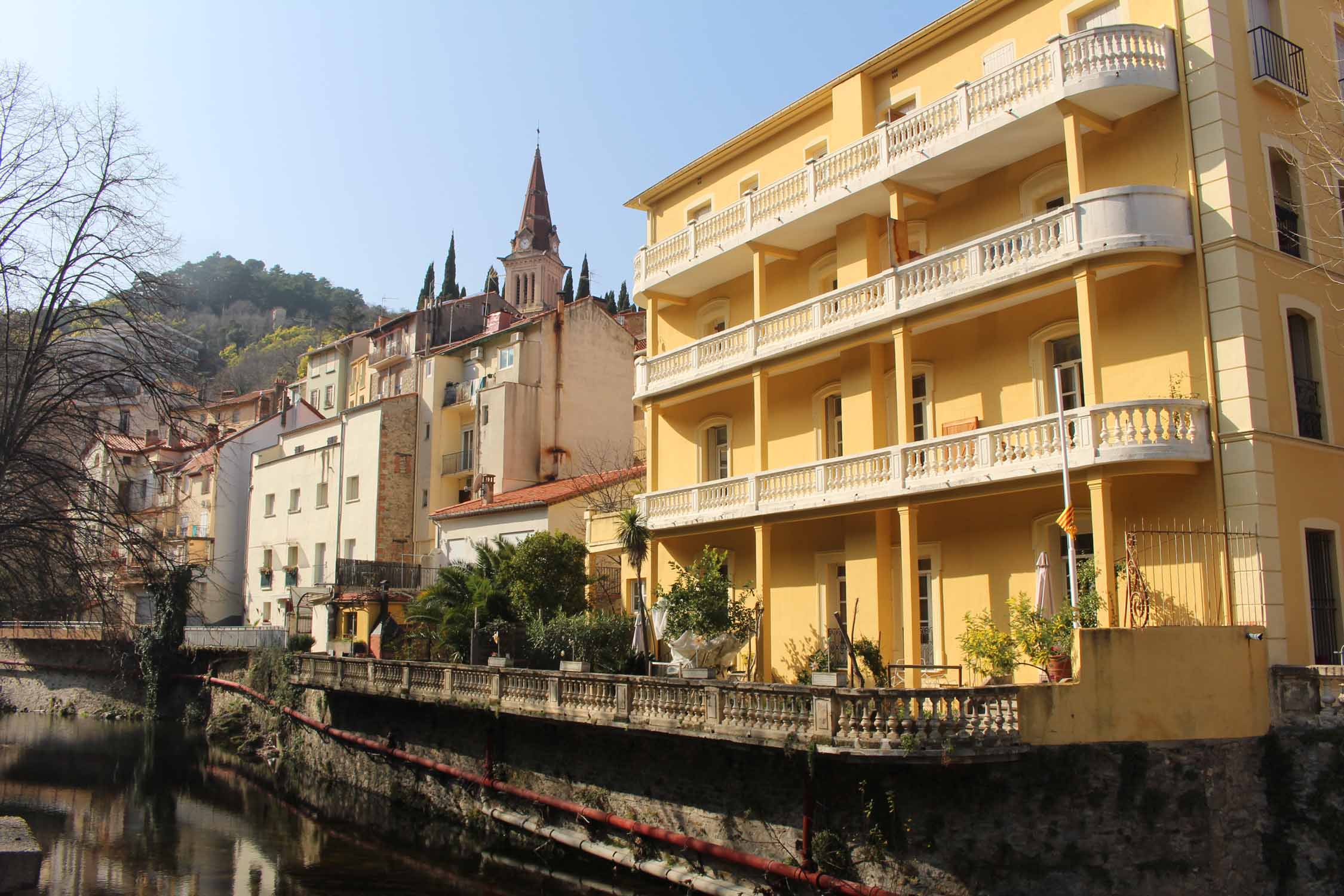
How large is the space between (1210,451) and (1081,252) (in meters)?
3.71

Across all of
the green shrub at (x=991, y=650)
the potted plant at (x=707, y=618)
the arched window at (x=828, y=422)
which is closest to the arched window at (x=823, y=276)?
the arched window at (x=828, y=422)

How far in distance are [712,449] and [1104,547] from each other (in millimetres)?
12614

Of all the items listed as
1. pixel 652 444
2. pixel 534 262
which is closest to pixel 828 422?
pixel 652 444

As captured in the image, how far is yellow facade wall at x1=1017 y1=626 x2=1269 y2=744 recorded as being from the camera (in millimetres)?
13789

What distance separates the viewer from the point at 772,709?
1530 cm

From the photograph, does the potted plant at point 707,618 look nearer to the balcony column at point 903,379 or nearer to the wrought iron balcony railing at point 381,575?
the balcony column at point 903,379

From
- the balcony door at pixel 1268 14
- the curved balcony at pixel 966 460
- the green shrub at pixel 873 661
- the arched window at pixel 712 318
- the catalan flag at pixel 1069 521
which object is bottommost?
the green shrub at pixel 873 661

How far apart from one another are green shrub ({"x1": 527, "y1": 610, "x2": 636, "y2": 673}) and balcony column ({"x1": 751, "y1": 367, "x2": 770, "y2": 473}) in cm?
554

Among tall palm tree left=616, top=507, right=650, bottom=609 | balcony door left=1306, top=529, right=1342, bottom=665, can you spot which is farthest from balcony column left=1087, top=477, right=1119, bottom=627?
tall palm tree left=616, top=507, right=650, bottom=609

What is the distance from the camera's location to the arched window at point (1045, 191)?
747 inches

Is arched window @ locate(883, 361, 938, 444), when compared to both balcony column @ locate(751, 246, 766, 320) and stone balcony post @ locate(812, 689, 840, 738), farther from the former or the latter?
stone balcony post @ locate(812, 689, 840, 738)

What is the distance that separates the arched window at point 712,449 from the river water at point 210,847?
10.6 meters

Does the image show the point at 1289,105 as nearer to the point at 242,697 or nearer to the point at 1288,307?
the point at 1288,307

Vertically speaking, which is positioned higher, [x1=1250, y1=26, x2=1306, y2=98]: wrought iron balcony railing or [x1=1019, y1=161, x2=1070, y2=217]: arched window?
[x1=1250, y1=26, x2=1306, y2=98]: wrought iron balcony railing
